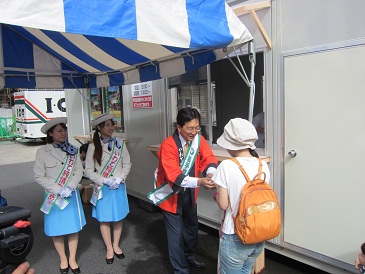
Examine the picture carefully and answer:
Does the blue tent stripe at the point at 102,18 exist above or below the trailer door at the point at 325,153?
above

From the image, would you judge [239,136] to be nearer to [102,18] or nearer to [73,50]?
[102,18]

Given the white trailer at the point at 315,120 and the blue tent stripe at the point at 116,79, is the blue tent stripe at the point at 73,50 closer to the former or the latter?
the blue tent stripe at the point at 116,79

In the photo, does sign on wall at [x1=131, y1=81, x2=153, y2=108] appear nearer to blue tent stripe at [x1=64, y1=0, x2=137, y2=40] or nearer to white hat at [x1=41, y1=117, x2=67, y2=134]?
white hat at [x1=41, y1=117, x2=67, y2=134]

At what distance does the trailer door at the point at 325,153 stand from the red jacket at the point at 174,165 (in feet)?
2.72

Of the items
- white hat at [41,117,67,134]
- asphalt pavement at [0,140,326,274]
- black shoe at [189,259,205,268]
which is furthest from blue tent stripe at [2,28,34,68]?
black shoe at [189,259,205,268]

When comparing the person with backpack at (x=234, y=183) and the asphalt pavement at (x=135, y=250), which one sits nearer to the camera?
the person with backpack at (x=234, y=183)

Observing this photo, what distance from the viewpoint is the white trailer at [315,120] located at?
8.32 feet

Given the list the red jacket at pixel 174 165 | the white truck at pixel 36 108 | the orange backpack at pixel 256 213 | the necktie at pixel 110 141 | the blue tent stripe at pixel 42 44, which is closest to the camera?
the orange backpack at pixel 256 213

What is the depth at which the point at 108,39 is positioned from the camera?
329 cm

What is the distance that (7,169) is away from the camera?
928 centimetres

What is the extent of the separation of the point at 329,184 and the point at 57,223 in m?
2.61

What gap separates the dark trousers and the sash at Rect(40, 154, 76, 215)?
1068mm

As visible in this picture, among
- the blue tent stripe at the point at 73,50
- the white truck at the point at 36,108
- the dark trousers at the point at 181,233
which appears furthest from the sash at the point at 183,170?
the white truck at the point at 36,108

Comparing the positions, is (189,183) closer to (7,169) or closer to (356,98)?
(356,98)
